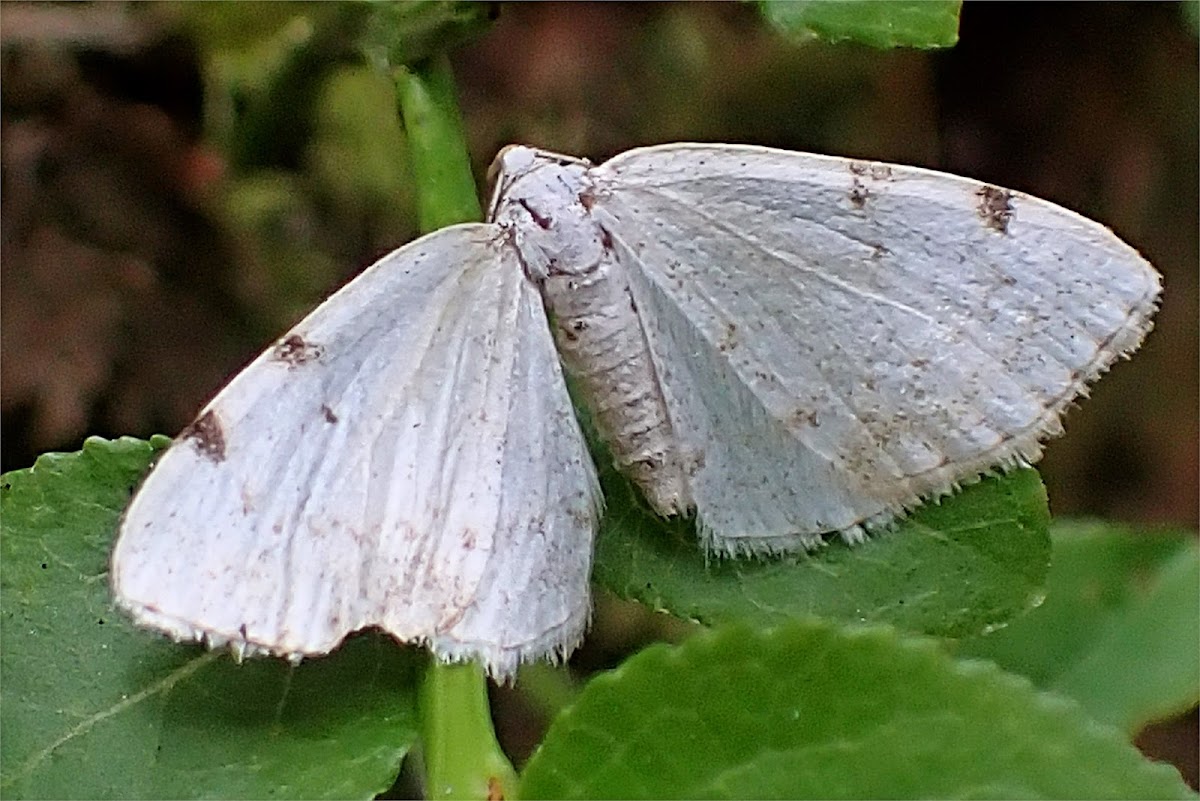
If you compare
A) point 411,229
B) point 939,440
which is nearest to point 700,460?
point 939,440

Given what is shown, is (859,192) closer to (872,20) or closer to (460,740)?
(872,20)

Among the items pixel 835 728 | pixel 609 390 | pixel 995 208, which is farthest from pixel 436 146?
pixel 835 728

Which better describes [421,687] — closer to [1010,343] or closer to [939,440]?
[939,440]

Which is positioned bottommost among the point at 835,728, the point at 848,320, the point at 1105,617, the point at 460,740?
the point at 1105,617

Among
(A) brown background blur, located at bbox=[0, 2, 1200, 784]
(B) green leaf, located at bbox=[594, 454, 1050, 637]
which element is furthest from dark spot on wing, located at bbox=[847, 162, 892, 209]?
(A) brown background blur, located at bbox=[0, 2, 1200, 784]

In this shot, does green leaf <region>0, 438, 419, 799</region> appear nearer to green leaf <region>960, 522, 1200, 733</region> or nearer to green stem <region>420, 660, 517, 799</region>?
green stem <region>420, 660, 517, 799</region>

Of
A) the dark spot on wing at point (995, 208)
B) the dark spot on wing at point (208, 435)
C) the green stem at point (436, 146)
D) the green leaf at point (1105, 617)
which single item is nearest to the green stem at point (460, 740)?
the dark spot on wing at point (208, 435)

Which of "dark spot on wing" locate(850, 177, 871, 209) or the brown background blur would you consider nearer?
"dark spot on wing" locate(850, 177, 871, 209)
